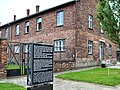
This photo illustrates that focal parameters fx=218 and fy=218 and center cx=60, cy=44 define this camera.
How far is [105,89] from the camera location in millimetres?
11203

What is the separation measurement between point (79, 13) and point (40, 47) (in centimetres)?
1636

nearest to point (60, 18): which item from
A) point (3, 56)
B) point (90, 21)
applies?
point (90, 21)

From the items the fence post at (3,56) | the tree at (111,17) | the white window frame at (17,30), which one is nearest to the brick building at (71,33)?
the white window frame at (17,30)

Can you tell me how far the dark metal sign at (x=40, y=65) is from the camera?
6.25 metres

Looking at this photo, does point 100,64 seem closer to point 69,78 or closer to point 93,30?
point 93,30

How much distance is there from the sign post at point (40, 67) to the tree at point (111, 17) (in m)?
9.58

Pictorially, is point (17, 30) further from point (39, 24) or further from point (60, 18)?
point (60, 18)

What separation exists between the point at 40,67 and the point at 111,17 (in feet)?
33.9

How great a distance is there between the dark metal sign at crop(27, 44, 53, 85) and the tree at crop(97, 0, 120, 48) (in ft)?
31.4

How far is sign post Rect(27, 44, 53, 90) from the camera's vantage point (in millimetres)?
6250

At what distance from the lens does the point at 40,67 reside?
6.51 meters

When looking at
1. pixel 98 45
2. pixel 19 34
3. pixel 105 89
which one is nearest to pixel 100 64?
pixel 98 45

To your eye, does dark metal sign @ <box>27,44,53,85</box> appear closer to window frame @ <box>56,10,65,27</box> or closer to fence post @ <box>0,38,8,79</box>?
fence post @ <box>0,38,8,79</box>

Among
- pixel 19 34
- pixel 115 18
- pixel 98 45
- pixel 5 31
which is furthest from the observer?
pixel 5 31
